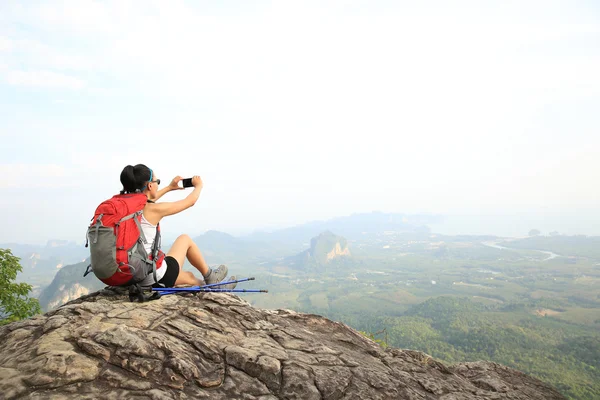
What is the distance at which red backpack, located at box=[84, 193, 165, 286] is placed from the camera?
17.0ft

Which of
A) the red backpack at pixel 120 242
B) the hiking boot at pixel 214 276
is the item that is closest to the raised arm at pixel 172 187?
the red backpack at pixel 120 242

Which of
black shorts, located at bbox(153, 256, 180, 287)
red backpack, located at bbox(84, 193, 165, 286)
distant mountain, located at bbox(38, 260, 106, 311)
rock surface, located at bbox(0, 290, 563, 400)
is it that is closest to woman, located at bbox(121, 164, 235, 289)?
black shorts, located at bbox(153, 256, 180, 287)

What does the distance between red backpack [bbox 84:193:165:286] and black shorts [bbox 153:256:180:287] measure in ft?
1.90

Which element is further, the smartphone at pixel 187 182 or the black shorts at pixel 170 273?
the smartphone at pixel 187 182

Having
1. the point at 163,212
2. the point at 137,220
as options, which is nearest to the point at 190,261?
the point at 163,212

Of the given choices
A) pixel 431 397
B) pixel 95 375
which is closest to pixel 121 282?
pixel 95 375

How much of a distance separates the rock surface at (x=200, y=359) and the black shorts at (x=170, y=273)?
305mm

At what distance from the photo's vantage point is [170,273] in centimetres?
653

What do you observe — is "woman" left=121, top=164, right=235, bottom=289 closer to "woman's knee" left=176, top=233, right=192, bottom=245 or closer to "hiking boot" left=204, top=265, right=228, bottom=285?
"woman's knee" left=176, top=233, right=192, bottom=245

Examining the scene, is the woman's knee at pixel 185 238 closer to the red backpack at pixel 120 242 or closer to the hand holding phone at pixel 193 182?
the hand holding phone at pixel 193 182

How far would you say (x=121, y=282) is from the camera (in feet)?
18.7

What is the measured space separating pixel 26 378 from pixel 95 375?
0.68 meters

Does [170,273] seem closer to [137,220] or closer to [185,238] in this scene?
[185,238]

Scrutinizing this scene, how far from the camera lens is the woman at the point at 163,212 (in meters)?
5.93
